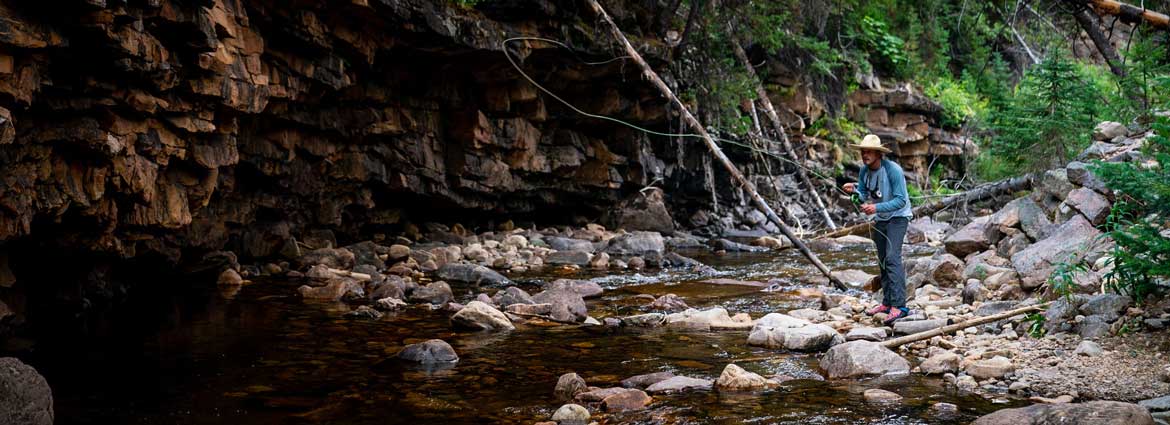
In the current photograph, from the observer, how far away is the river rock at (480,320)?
718cm

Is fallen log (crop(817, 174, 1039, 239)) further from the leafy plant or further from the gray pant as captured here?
the leafy plant

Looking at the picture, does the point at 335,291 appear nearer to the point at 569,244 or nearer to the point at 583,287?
the point at 583,287

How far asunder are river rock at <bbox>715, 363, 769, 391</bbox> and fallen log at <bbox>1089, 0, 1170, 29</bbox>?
134 inches

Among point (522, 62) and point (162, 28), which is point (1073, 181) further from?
point (162, 28)

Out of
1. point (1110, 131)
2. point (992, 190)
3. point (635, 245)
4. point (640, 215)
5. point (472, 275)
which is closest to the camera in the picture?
point (1110, 131)

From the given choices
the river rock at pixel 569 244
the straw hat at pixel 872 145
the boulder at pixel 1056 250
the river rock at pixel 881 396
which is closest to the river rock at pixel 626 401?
the river rock at pixel 881 396

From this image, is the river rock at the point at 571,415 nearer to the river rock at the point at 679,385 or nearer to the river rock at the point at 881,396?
the river rock at the point at 679,385

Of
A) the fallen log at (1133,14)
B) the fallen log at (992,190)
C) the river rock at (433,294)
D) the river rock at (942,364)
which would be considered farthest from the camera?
the fallen log at (992,190)

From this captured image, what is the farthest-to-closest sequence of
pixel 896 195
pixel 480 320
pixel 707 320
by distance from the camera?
pixel 707 320
pixel 480 320
pixel 896 195

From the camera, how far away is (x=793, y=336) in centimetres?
615

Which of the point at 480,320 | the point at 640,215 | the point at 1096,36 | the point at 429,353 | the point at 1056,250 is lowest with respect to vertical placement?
the point at 429,353

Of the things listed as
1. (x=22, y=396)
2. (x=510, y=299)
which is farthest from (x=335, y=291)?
(x=22, y=396)

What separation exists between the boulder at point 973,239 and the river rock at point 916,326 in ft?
12.3

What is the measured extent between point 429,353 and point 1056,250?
17.4ft
